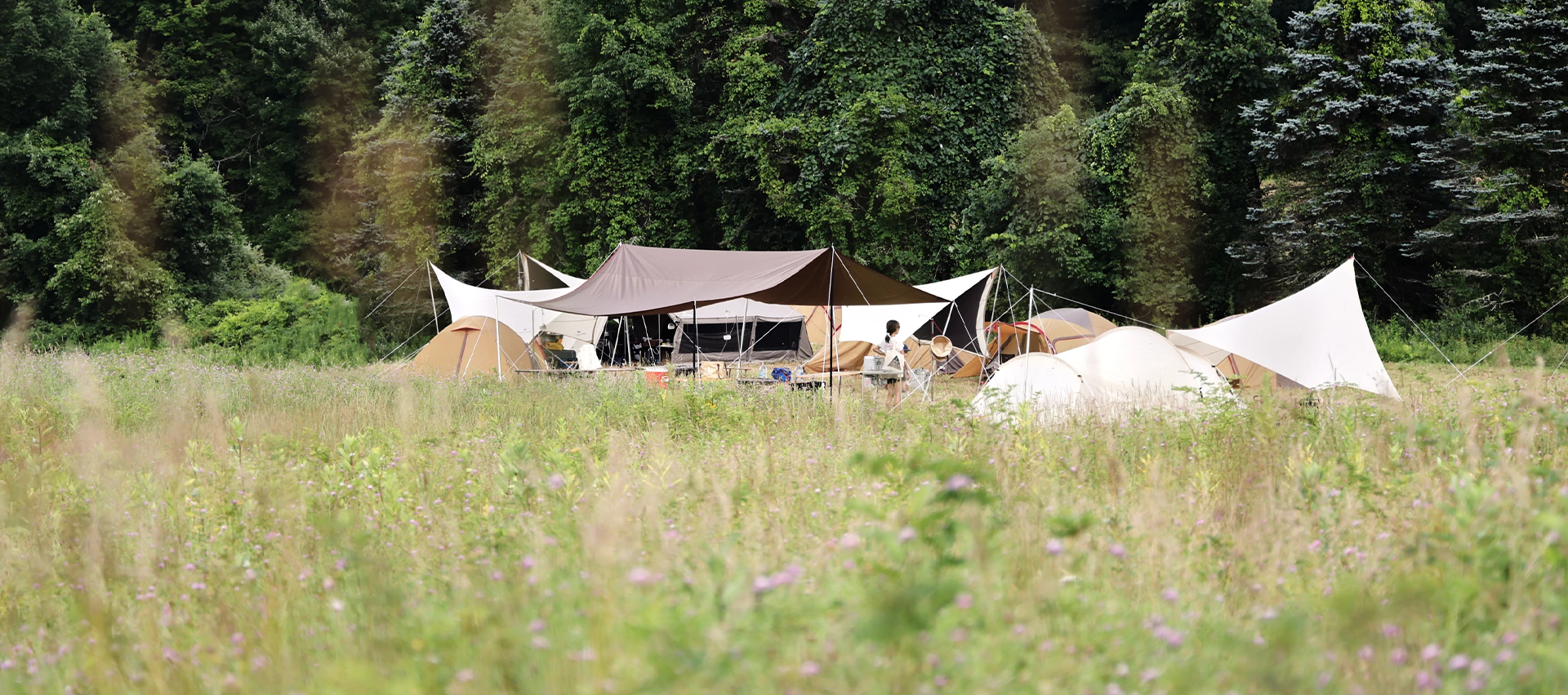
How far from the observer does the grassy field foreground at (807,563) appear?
5.64ft

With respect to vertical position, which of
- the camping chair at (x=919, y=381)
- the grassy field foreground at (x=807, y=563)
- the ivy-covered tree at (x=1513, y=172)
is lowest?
the grassy field foreground at (x=807, y=563)

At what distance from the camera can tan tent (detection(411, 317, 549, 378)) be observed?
1512cm

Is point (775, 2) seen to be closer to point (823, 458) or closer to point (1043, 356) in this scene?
point (1043, 356)

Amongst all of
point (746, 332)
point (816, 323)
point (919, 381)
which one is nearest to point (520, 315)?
point (746, 332)

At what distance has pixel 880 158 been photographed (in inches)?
860

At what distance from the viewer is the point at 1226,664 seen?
194 centimetres

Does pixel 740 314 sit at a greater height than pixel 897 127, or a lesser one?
lesser

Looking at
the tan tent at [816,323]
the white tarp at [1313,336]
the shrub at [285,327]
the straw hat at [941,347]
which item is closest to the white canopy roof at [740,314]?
the tan tent at [816,323]

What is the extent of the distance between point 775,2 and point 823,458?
21.2 metres

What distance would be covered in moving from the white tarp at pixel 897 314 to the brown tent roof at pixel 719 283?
123 inches

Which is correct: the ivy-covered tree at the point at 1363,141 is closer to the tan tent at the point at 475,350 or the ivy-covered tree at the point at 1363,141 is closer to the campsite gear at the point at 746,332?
the campsite gear at the point at 746,332

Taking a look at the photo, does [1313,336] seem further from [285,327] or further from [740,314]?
[285,327]

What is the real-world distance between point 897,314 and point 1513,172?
31.3 ft

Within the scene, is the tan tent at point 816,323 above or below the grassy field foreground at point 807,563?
above
